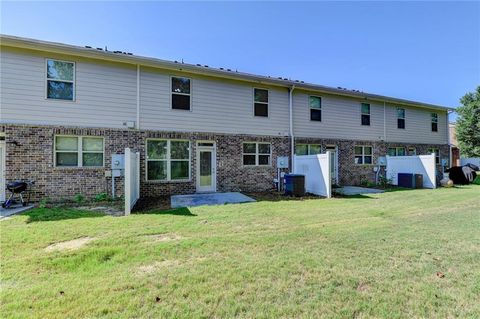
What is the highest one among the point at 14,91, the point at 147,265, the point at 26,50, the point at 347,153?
the point at 26,50

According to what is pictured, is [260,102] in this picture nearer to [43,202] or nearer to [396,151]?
[43,202]

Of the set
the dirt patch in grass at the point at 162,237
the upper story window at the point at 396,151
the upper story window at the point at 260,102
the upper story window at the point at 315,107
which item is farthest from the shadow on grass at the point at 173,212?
the upper story window at the point at 396,151

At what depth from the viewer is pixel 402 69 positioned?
17891mm

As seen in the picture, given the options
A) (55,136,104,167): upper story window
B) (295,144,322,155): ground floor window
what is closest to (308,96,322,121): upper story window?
(295,144,322,155): ground floor window

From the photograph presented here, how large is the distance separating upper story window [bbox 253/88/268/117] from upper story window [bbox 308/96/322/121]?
2695 millimetres

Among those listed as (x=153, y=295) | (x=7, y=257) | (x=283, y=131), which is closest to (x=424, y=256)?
(x=153, y=295)

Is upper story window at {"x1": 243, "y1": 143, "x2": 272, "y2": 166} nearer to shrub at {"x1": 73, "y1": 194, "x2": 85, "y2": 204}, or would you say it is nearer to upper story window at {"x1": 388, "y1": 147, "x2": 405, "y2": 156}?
shrub at {"x1": 73, "y1": 194, "x2": 85, "y2": 204}

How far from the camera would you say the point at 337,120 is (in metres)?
14.2

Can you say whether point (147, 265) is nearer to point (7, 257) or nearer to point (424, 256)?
point (7, 257)

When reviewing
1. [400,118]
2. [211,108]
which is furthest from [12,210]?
[400,118]

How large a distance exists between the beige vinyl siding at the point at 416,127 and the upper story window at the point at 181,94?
1263cm

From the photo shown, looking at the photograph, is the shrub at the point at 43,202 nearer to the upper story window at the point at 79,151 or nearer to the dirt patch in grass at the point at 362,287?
the upper story window at the point at 79,151

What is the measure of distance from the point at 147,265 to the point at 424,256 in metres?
4.12

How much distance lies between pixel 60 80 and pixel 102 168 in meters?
3.48
